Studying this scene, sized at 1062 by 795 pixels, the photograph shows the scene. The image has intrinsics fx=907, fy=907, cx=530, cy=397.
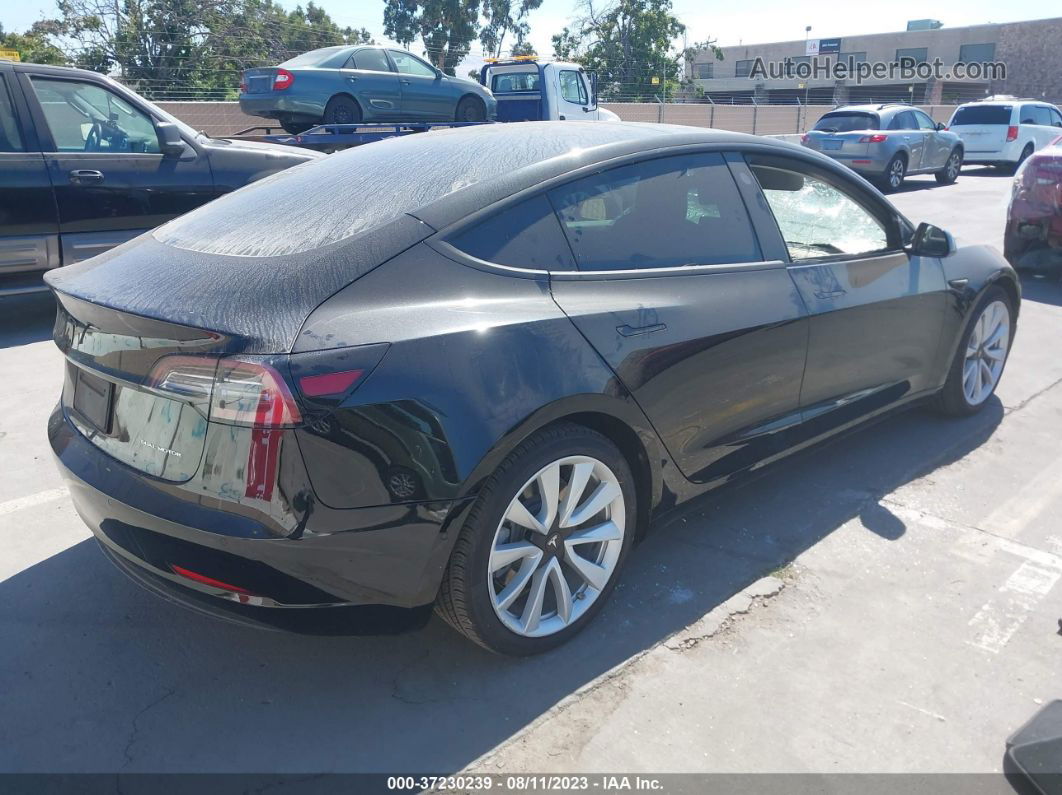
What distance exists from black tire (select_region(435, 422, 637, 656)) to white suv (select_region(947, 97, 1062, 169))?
20.3 metres

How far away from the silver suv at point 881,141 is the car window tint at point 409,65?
7.11 meters

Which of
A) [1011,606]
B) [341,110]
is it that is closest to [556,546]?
[1011,606]

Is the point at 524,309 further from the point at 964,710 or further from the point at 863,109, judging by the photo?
the point at 863,109

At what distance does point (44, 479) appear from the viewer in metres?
4.08

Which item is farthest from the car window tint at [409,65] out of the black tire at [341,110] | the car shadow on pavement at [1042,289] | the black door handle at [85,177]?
the car shadow on pavement at [1042,289]

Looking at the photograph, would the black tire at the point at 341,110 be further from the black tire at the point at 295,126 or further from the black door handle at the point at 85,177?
the black door handle at the point at 85,177

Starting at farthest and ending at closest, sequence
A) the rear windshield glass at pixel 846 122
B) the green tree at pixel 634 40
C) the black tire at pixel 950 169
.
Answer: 1. the green tree at pixel 634 40
2. the black tire at pixel 950 169
3. the rear windshield glass at pixel 846 122

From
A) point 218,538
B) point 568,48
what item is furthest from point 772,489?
point 568,48

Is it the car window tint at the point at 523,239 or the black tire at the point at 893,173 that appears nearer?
the car window tint at the point at 523,239

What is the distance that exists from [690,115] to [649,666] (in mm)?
30672

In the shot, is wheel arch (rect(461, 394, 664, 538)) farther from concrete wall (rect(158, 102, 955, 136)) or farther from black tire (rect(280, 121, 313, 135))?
concrete wall (rect(158, 102, 955, 136))

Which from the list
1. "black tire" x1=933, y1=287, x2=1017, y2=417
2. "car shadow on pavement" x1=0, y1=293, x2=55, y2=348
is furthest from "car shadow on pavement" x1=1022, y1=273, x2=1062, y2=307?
"car shadow on pavement" x1=0, y1=293, x2=55, y2=348

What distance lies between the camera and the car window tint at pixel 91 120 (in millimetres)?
6496

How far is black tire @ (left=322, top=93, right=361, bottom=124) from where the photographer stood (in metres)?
13.9
